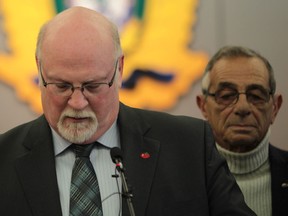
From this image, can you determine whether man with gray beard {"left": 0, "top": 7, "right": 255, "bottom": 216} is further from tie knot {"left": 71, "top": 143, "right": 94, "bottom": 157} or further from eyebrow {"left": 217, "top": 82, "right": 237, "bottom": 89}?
eyebrow {"left": 217, "top": 82, "right": 237, "bottom": 89}

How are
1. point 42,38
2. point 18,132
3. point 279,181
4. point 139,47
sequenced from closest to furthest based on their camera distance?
point 42,38 < point 18,132 < point 279,181 < point 139,47

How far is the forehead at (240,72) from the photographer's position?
7.90ft

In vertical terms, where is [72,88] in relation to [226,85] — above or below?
above

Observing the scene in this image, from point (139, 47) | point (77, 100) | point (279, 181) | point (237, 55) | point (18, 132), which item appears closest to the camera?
point (77, 100)

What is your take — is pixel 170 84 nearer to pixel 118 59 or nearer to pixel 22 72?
pixel 22 72

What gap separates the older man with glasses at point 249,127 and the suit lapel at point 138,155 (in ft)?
2.06

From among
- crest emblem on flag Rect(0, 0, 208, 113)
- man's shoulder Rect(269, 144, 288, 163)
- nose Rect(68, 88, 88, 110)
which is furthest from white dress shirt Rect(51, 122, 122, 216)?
crest emblem on flag Rect(0, 0, 208, 113)

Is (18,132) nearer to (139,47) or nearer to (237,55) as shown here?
(237,55)

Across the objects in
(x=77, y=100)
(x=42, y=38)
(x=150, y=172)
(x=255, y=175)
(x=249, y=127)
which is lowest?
(x=255, y=175)

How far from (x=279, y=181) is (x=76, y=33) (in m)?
1.09

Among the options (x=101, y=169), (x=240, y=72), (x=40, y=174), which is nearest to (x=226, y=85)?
(x=240, y=72)

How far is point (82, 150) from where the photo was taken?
173cm

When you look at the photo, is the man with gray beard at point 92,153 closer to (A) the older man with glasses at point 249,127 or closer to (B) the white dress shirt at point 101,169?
(B) the white dress shirt at point 101,169

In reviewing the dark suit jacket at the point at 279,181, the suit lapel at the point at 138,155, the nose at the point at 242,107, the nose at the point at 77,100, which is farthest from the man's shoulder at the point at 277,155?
the nose at the point at 77,100
